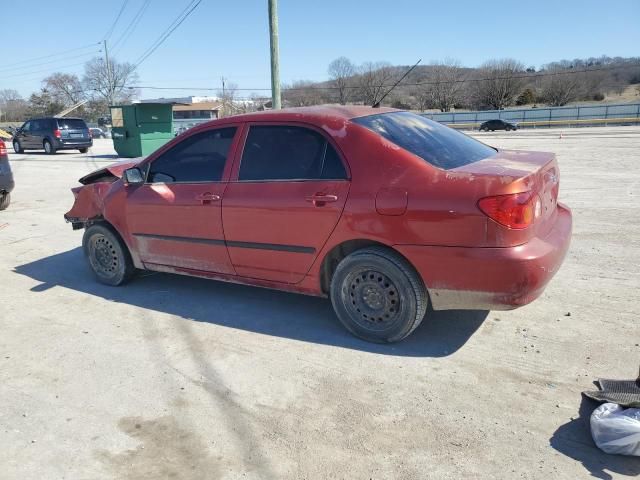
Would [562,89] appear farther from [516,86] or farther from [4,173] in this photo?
[4,173]

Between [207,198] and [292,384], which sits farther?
[207,198]

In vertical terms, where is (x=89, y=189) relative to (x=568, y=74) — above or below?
below

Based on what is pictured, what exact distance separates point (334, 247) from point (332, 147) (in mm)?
739

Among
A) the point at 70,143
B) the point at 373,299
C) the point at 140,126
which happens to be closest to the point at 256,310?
the point at 373,299

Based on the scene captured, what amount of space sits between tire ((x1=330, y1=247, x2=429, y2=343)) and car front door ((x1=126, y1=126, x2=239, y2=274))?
1.14 m

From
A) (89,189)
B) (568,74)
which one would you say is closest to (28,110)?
(568,74)

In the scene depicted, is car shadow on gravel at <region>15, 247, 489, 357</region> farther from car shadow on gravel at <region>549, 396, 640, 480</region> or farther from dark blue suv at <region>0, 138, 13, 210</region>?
dark blue suv at <region>0, 138, 13, 210</region>

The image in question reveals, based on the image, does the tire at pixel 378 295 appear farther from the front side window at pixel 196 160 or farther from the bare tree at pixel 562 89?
the bare tree at pixel 562 89

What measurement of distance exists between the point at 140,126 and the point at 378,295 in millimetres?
18105

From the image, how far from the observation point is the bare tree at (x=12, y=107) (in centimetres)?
8300

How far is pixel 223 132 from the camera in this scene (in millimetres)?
4395

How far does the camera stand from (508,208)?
3.17m

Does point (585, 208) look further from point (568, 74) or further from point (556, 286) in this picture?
point (568, 74)

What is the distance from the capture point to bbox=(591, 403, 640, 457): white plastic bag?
8.09ft
